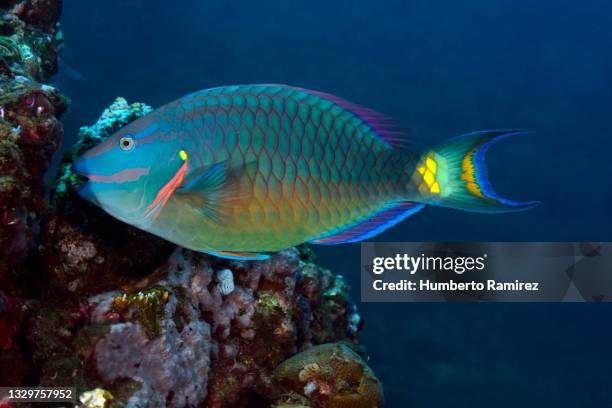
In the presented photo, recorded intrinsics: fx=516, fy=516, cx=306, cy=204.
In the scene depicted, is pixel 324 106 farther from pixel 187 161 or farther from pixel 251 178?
pixel 187 161

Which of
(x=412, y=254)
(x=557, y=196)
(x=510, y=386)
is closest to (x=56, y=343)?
(x=412, y=254)

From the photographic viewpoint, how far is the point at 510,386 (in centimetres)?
1802

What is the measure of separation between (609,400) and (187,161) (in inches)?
881

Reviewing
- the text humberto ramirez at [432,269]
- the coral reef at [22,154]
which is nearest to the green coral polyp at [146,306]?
the coral reef at [22,154]

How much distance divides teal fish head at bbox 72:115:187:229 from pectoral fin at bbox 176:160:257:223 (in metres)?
0.06

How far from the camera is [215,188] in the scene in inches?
77.8

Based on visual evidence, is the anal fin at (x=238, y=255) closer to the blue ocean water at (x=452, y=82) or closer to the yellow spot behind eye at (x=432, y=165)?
the yellow spot behind eye at (x=432, y=165)

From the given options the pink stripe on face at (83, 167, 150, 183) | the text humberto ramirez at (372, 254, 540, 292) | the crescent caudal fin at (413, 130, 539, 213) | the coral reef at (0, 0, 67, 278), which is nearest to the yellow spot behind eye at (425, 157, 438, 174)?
the crescent caudal fin at (413, 130, 539, 213)

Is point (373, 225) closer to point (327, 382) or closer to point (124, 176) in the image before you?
point (124, 176)

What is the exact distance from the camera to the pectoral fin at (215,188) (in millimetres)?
1967

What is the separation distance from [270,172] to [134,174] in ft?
1.72

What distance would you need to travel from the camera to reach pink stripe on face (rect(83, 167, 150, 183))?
197 centimetres

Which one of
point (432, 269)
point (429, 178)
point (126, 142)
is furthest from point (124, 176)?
point (432, 269)

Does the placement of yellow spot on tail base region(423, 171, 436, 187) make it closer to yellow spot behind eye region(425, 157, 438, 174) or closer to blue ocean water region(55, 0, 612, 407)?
yellow spot behind eye region(425, 157, 438, 174)
